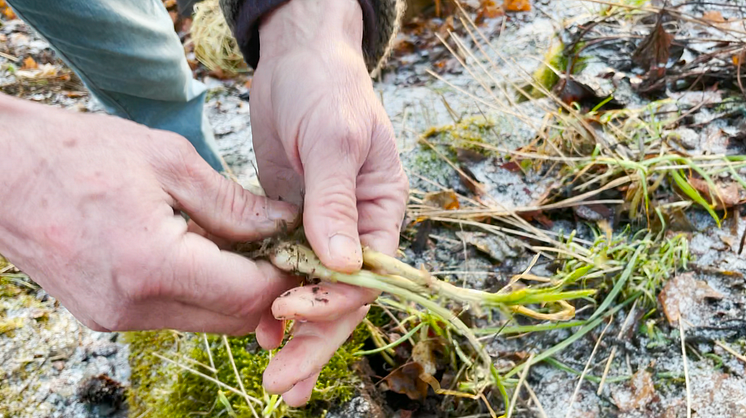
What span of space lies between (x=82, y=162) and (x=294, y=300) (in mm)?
511

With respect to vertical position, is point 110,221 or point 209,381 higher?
point 110,221

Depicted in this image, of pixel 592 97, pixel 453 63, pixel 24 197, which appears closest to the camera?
pixel 24 197

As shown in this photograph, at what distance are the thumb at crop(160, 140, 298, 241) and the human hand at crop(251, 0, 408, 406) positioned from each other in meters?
0.11

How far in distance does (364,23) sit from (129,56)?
902mm

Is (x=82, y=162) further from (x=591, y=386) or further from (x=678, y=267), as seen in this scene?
(x=678, y=267)

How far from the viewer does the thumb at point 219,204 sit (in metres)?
1.12

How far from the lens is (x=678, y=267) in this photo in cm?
180

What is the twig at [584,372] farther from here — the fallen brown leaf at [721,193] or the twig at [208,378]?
the twig at [208,378]

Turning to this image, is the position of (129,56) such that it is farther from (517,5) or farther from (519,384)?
(517,5)

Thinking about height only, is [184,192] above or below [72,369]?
above

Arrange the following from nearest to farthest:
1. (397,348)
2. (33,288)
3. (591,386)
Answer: (591,386) < (397,348) < (33,288)

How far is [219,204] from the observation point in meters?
1.20

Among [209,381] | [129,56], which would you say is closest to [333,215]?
[209,381]

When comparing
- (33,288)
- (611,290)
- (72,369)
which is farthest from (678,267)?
(33,288)
